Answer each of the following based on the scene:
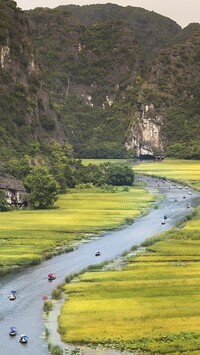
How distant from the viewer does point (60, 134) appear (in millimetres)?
155250

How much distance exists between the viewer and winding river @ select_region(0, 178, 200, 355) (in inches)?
1479

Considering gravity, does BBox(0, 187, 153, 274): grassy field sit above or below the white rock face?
below

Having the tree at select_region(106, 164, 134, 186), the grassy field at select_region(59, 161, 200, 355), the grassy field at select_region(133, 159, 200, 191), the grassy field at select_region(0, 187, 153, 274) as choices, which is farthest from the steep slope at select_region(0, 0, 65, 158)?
the grassy field at select_region(59, 161, 200, 355)

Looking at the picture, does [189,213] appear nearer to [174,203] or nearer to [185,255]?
[174,203]

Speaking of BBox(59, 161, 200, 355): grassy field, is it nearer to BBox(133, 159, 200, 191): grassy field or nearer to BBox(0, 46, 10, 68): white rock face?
BBox(133, 159, 200, 191): grassy field

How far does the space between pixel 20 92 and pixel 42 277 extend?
92.1 m

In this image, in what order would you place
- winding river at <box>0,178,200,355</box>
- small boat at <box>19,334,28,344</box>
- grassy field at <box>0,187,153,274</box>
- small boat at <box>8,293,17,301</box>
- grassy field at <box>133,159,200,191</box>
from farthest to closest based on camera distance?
grassy field at <box>133,159,200,191</box> → grassy field at <box>0,187,153,274</box> → small boat at <box>8,293,17,301</box> → winding river at <box>0,178,200,355</box> → small boat at <box>19,334,28,344</box>

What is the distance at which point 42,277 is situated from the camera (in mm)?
51406

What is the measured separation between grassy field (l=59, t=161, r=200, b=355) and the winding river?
179 centimetres

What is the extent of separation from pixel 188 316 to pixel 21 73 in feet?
372

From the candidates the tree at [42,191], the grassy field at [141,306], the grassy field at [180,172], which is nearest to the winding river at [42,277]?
the grassy field at [141,306]

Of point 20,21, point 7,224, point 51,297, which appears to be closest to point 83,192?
point 7,224

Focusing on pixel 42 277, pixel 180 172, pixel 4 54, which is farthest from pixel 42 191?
pixel 180 172

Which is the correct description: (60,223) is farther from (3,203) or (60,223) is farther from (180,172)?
(180,172)
